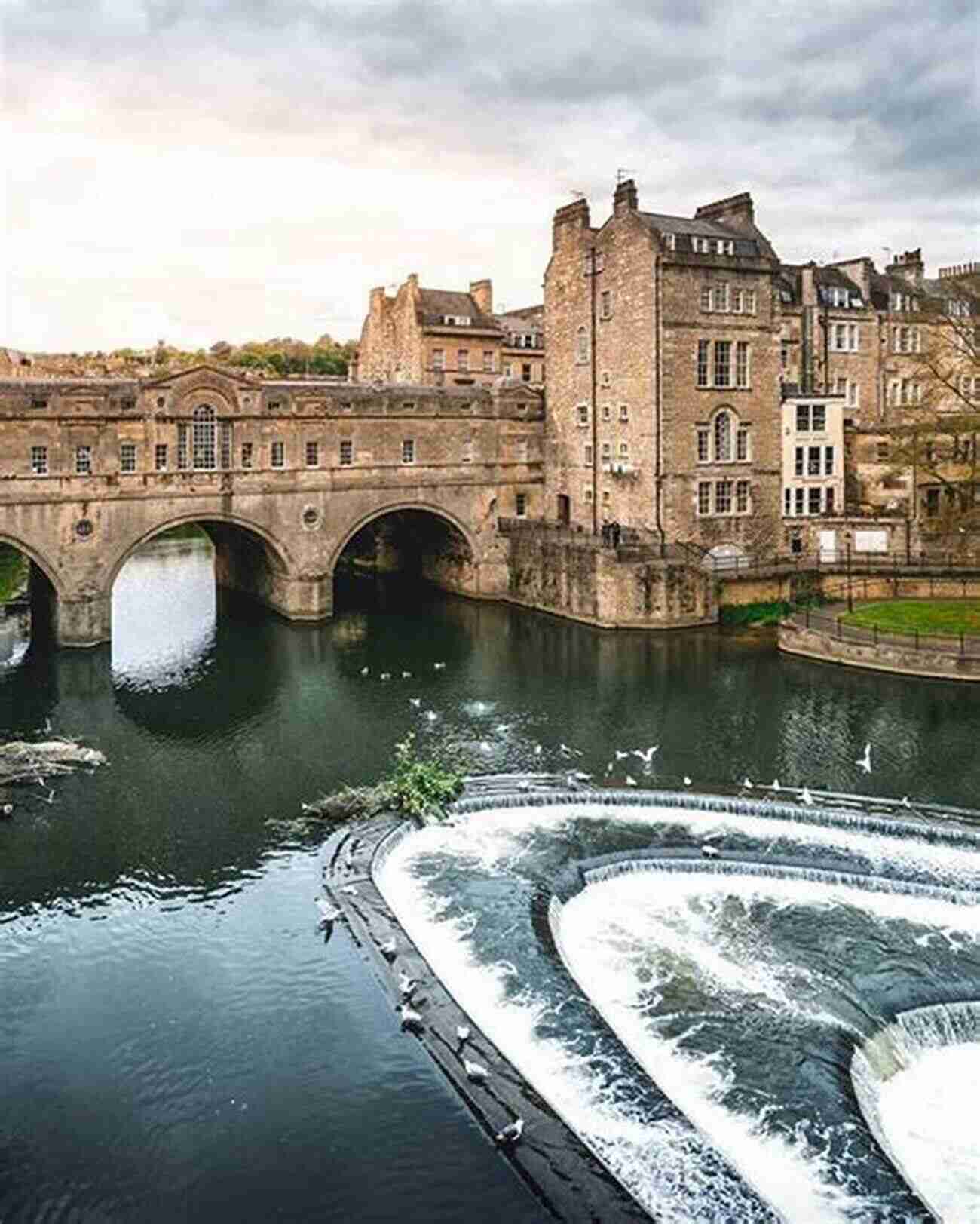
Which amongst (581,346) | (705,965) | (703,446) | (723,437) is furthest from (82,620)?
(705,965)

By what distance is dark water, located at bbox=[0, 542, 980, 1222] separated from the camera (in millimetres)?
14383

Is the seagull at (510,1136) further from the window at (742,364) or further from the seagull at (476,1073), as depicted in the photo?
the window at (742,364)

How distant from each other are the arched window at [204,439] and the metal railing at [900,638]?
21.8 meters

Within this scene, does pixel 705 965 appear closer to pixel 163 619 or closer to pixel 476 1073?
pixel 476 1073

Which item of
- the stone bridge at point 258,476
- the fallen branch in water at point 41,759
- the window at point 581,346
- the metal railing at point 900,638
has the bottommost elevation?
the fallen branch in water at point 41,759

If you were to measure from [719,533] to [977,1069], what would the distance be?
34.4 metres

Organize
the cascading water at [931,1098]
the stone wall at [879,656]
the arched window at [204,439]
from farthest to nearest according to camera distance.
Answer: the arched window at [204,439], the stone wall at [879,656], the cascading water at [931,1098]

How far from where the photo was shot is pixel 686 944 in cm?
1962

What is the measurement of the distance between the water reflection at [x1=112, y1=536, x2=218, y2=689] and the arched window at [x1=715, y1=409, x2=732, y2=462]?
20545 mm

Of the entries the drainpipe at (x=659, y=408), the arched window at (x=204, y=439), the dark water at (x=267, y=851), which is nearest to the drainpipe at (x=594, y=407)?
the drainpipe at (x=659, y=408)

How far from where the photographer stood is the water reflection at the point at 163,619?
41.3 metres

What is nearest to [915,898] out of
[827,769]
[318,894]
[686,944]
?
[686,944]

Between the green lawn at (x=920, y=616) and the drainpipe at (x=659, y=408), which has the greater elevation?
the drainpipe at (x=659, y=408)

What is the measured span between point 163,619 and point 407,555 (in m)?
13.9
